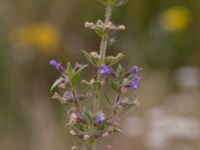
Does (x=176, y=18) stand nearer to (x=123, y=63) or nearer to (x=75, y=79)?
(x=123, y=63)

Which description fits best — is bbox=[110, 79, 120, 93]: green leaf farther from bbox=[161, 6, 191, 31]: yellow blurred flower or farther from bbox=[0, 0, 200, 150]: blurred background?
bbox=[161, 6, 191, 31]: yellow blurred flower

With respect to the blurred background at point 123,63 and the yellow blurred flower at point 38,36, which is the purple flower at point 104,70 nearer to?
the blurred background at point 123,63

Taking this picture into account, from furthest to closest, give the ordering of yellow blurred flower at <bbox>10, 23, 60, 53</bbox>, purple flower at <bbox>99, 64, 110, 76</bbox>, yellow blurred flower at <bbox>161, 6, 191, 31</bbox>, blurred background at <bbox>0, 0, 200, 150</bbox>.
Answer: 1. yellow blurred flower at <bbox>161, 6, 191, 31</bbox>
2. yellow blurred flower at <bbox>10, 23, 60, 53</bbox>
3. blurred background at <bbox>0, 0, 200, 150</bbox>
4. purple flower at <bbox>99, 64, 110, 76</bbox>

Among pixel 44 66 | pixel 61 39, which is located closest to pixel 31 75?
pixel 44 66

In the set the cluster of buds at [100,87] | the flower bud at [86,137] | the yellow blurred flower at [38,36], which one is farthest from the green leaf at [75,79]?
the yellow blurred flower at [38,36]

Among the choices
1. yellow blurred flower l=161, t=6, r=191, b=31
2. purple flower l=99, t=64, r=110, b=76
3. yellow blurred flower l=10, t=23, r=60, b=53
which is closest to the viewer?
purple flower l=99, t=64, r=110, b=76

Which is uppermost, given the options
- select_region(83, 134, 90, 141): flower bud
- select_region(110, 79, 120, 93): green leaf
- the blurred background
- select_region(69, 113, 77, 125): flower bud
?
the blurred background

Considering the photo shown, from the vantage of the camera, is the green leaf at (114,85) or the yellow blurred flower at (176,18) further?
the yellow blurred flower at (176,18)

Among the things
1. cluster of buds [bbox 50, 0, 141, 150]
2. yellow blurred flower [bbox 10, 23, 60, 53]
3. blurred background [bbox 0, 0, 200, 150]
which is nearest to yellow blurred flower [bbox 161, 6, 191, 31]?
blurred background [bbox 0, 0, 200, 150]
